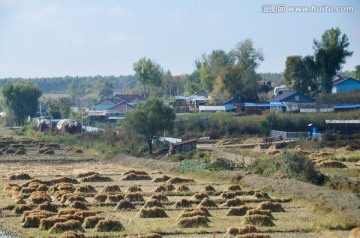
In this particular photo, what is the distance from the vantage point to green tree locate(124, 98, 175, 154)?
2158 inches

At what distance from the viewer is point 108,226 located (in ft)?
78.9

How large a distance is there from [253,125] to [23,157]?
21200mm

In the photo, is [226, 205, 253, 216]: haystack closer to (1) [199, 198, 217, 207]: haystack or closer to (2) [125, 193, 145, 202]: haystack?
(1) [199, 198, 217, 207]: haystack

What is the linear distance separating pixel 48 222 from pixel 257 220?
6.69 meters

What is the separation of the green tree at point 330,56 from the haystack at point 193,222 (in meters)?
57.9

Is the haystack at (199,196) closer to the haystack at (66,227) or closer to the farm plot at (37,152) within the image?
the haystack at (66,227)

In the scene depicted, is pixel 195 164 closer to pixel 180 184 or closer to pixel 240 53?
pixel 180 184

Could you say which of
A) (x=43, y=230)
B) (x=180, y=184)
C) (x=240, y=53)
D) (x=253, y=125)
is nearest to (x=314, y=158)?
(x=180, y=184)

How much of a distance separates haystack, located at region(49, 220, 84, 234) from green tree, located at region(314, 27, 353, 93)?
59952 mm

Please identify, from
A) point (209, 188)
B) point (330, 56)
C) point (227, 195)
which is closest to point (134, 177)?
A: point (209, 188)

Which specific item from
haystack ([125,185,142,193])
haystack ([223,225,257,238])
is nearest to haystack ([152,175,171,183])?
haystack ([125,185,142,193])

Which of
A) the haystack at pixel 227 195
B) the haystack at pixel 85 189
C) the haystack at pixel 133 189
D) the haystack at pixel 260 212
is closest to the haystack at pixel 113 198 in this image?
the haystack at pixel 133 189

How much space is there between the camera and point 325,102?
2936 inches

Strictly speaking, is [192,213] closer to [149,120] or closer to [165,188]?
[165,188]
